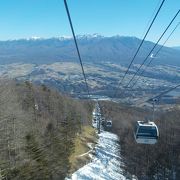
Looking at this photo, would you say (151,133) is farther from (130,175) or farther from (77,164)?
(77,164)

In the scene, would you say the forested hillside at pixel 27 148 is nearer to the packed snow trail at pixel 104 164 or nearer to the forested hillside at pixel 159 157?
the packed snow trail at pixel 104 164

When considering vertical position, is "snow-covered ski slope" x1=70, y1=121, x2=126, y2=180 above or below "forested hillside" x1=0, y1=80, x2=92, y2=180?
below

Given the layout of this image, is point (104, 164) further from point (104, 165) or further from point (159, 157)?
point (159, 157)

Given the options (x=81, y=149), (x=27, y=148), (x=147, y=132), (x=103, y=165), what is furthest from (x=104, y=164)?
(x=147, y=132)

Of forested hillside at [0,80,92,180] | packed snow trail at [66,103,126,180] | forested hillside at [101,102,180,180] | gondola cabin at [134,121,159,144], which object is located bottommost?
packed snow trail at [66,103,126,180]

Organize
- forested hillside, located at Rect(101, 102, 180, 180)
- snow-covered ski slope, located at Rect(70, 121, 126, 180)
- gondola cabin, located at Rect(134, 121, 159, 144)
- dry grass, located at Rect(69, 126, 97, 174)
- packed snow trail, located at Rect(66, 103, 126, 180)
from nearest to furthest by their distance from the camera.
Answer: gondola cabin, located at Rect(134, 121, 159, 144) < forested hillside, located at Rect(101, 102, 180, 180) < snow-covered ski slope, located at Rect(70, 121, 126, 180) < packed snow trail, located at Rect(66, 103, 126, 180) < dry grass, located at Rect(69, 126, 97, 174)

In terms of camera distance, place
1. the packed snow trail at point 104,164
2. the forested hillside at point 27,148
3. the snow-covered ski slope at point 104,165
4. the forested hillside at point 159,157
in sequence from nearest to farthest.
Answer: the forested hillside at point 27,148 → the forested hillside at point 159,157 → the snow-covered ski slope at point 104,165 → the packed snow trail at point 104,164

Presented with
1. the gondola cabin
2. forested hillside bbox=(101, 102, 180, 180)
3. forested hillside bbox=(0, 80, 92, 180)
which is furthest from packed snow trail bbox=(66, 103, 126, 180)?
the gondola cabin

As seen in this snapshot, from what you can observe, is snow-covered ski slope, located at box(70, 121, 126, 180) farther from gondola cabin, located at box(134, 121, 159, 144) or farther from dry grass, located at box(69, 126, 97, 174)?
gondola cabin, located at box(134, 121, 159, 144)

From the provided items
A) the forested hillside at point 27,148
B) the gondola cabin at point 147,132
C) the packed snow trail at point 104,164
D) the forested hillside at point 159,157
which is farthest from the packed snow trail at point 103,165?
the gondola cabin at point 147,132
